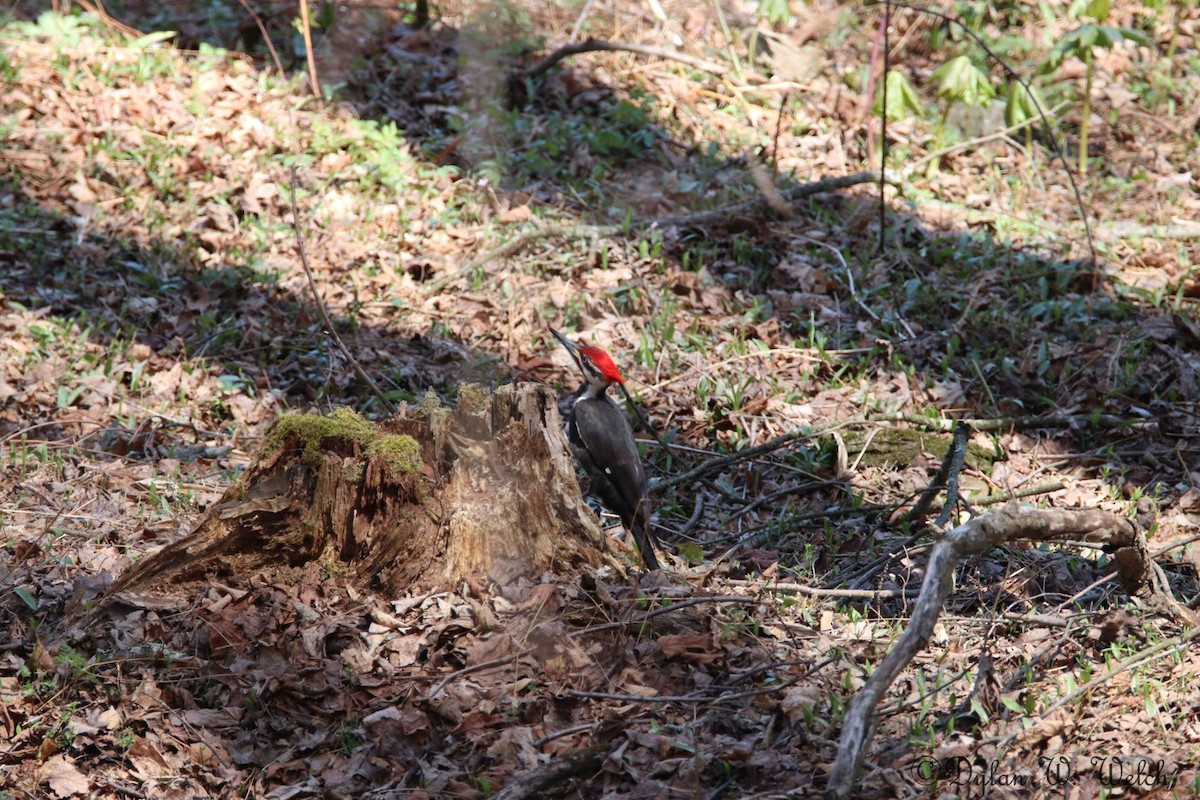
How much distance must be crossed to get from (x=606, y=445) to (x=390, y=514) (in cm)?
143

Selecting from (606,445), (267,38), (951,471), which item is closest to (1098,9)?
(951,471)

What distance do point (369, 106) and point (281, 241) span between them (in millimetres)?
2155

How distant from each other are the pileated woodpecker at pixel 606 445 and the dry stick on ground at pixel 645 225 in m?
2.52

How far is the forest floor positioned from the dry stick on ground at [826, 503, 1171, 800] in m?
0.23

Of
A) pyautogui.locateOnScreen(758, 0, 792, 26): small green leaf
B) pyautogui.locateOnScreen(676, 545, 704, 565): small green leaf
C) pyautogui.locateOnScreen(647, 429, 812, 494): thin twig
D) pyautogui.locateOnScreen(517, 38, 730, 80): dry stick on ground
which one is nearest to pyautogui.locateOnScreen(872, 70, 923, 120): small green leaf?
pyautogui.locateOnScreen(758, 0, 792, 26): small green leaf

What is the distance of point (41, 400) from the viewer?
22.0 ft

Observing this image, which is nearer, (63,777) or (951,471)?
(63,777)

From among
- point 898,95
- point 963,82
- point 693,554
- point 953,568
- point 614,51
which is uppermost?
point 614,51

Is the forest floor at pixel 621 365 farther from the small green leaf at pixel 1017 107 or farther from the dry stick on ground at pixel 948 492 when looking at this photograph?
the small green leaf at pixel 1017 107

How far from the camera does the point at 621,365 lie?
7.42 meters

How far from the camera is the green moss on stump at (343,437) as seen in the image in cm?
456

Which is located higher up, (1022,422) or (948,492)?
(948,492)

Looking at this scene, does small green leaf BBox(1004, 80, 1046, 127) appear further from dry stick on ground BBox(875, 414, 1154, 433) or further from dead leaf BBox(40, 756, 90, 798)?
dead leaf BBox(40, 756, 90, 798)

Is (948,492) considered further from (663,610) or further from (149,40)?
(149,40)
